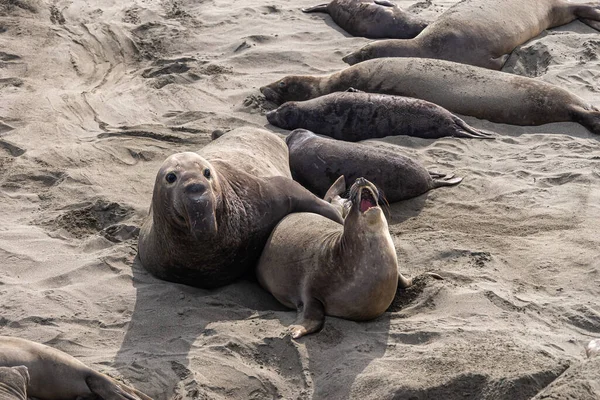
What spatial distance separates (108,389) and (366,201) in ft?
6.04

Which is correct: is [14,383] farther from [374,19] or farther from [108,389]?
[374,19]

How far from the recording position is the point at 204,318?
17.7ft

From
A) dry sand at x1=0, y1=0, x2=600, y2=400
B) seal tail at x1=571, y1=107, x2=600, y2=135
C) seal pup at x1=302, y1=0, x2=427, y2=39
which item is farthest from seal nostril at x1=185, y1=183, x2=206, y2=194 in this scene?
seal pup at x1=302, y1=0, x2=427, y2=39

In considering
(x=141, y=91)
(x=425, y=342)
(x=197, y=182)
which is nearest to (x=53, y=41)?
(x=141, y=91)

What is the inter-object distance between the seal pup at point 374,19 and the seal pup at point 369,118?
2.36 m

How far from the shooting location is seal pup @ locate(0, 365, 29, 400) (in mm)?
4030

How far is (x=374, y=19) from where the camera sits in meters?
11.0

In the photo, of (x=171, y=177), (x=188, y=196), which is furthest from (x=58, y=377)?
(x=171, y=177)

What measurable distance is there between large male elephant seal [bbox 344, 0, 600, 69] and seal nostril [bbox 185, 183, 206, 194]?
4.76 metres

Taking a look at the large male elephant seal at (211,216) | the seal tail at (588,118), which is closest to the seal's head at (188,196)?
the large male elephant seal at (211,216)

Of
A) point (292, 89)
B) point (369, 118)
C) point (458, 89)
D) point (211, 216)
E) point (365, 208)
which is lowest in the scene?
point (292, 89)

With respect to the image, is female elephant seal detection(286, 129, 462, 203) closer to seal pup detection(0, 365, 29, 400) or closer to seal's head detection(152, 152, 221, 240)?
seal's head detection(152, 152, 221, 240)

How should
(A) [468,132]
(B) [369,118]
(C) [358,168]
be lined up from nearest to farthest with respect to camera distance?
(C) [358,168]
(A) [468,132]
(B) [369,118]

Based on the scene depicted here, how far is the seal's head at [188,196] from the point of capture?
5.50 metres
